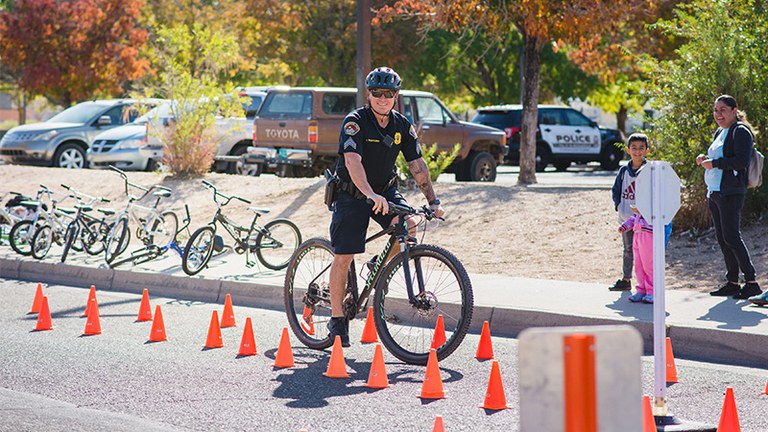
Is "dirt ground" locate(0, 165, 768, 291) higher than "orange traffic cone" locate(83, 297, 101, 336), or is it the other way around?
"dirt ground" locate(0, 165, 768, 291)

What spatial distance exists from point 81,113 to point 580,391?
76.6ft

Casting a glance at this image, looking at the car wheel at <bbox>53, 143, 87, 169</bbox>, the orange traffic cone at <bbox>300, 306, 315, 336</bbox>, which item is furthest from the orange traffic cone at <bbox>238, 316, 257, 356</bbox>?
the car wheel at <bbox>53, 143, 87, 169</bbox>

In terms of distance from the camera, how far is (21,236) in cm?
1368

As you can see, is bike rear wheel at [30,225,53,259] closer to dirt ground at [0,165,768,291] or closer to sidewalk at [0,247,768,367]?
sidewalk at [0,247,768,367]

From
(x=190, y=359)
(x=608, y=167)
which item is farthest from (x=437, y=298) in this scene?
(x=608, y=167)

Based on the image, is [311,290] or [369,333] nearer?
[311,290]

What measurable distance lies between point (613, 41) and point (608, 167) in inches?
148

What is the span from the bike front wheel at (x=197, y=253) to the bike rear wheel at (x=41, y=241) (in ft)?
8.49

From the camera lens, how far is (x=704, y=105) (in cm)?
1238

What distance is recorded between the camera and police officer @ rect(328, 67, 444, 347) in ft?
23.9

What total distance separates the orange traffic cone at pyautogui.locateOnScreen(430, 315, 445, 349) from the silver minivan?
56.0 ft

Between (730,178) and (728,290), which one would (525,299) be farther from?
(730,178)

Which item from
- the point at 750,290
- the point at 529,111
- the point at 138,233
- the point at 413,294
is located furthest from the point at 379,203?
the point at 529,111

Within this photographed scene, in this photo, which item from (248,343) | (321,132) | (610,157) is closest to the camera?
(248,343)
